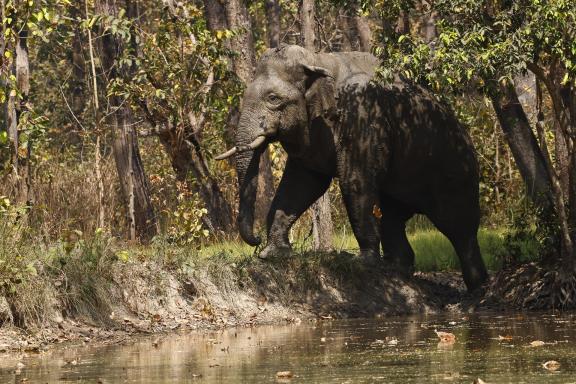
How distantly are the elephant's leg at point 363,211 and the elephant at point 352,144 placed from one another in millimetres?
12

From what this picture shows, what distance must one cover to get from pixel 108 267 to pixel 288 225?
2.76 metres

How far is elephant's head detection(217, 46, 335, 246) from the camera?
15.9 metres

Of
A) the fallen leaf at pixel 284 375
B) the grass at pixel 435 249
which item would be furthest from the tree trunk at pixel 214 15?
the fallen leaf at pixel 284 375

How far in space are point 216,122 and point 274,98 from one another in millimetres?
5828

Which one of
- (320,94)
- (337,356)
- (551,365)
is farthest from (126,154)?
(551,365)

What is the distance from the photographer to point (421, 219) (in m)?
21.8

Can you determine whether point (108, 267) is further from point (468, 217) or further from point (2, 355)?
point (468, 217)

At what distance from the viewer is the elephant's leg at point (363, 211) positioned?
53.6 feet

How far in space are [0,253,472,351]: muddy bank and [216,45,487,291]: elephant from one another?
352mm

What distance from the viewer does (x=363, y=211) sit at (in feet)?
53.8

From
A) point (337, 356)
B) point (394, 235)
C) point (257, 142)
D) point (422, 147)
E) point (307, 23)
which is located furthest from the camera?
point (307, 23)

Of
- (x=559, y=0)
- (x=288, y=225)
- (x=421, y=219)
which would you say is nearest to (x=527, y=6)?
(x=559, y=0)

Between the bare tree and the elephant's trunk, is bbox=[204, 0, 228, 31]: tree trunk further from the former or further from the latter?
the elephant's trunk

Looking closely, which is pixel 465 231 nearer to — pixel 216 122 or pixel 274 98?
pixel 274 98
